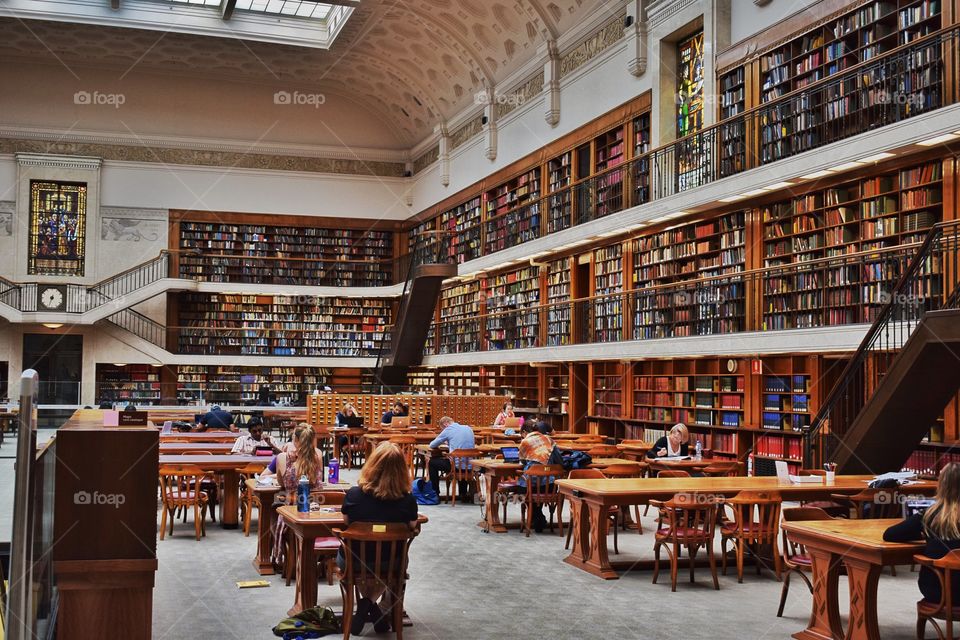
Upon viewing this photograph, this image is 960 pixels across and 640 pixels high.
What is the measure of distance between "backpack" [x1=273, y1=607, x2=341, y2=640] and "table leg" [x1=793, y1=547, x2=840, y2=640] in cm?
241

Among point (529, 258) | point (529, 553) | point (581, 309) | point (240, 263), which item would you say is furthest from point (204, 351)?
point (529, 553)

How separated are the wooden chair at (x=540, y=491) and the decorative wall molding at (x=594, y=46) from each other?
28.6ft

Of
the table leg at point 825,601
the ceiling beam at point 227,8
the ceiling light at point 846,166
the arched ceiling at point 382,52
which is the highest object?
the ceiling beam at point 227,8

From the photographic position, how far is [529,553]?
24.4 feet

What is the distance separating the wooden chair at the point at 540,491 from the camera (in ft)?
27.1

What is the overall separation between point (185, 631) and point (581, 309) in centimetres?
1086

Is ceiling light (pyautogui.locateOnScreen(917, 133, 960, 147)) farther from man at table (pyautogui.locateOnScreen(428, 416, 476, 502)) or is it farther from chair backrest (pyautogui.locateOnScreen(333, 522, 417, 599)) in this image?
chair backrest (pyautogui.locateOnScreen(333, 522, 417, 599))

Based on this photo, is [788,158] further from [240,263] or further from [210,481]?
[240,263]

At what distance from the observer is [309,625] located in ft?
15.6

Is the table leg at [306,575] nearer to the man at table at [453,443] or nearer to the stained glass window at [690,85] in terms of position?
the man at table at [453,443]

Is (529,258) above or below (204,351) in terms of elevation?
above

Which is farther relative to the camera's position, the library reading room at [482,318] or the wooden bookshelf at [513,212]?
the wooden bookshelf at [513,212]

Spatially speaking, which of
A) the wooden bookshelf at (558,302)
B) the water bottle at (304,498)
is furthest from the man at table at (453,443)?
the water bottle at (304,498)

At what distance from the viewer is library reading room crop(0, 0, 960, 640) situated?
491 centimetres
